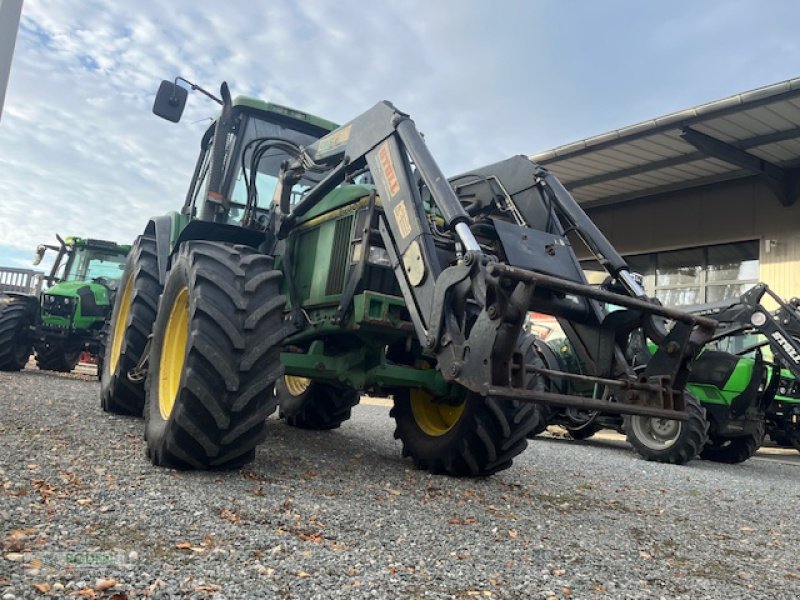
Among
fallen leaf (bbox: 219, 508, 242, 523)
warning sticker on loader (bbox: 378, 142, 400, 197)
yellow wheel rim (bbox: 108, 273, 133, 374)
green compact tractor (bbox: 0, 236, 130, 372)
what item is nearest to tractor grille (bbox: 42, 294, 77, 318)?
green compact tractor (bbox: 0, 236, 130, 372)

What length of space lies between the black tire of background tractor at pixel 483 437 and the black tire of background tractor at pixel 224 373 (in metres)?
1.32

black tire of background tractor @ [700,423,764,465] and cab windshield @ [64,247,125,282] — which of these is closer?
black tire of background tractor @ [700,423,764,465]

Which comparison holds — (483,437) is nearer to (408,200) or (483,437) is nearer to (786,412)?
(408,200)

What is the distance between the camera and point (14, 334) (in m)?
9.65

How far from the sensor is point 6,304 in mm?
10125

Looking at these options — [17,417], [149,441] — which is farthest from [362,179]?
[17,417]

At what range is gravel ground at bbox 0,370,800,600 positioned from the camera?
6.93 ft

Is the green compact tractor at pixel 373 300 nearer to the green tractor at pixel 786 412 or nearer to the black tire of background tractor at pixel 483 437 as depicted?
the black tire of background tractor at pixel 483 437

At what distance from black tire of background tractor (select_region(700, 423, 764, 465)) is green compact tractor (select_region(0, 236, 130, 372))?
8801 mm

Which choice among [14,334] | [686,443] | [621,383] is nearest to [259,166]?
[621,383]

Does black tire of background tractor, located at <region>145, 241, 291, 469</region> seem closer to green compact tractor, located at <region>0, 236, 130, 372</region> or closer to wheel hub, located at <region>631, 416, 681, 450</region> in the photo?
wheel hub, located at <region>631, 416, 681, 450</region>

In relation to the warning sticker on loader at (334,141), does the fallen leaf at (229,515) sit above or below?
below

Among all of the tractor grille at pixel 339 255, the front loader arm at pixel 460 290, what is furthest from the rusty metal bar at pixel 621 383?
the tractor grille at pixel 339 255

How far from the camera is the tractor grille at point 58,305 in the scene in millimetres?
10391
